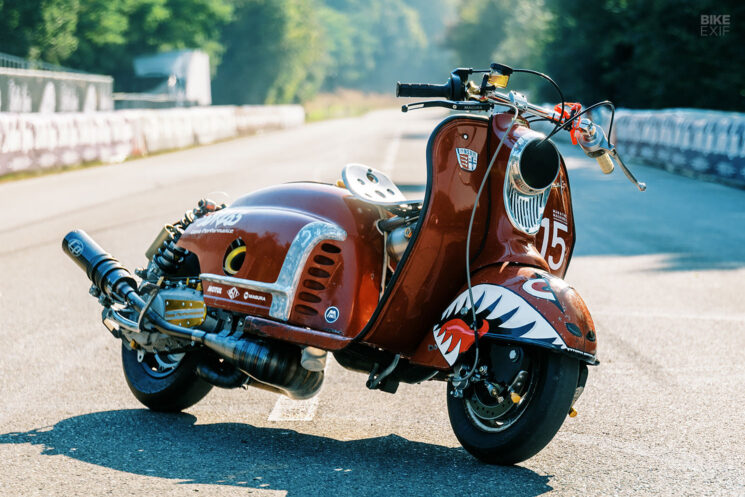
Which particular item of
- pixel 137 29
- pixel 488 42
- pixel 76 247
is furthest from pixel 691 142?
pixel 488 42

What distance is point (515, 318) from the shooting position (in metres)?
4.00

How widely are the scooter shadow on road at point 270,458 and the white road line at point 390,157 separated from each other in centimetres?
1303

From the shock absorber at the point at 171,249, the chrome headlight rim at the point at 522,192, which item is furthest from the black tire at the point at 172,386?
the chrome headlight rim at the point at 522,192

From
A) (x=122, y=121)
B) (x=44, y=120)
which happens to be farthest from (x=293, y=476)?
(x=122, y=121)

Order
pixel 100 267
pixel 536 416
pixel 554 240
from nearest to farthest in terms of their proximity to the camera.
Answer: pixel 536 416
pixel 554 240
pixel 100 267

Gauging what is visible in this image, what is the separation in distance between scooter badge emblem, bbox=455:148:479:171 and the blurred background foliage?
92.2 feet

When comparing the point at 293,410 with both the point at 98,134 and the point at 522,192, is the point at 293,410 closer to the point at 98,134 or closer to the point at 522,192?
the point at 522,192

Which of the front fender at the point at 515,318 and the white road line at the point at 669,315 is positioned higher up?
the front fender at the point at 515,318

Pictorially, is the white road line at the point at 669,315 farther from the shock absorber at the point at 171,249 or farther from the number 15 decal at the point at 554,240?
the shock absorber at the point at 171,249

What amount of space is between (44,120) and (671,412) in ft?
57.7

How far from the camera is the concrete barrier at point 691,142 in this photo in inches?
763

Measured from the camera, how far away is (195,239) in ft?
16.6

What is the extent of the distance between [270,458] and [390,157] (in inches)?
874

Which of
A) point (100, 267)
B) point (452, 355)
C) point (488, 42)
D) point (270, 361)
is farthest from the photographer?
point (488, 42)
